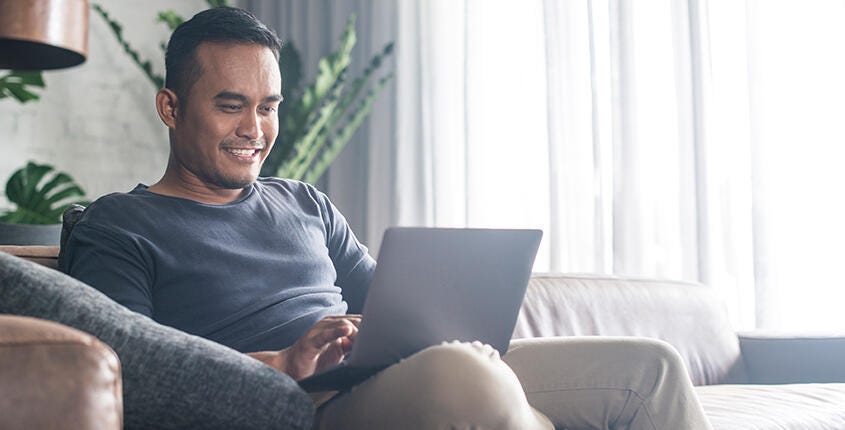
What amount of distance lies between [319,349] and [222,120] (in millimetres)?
528

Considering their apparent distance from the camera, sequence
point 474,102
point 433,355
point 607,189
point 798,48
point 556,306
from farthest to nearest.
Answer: point 474,102 < point 607,189 < point 798,48 < point 556,306 < point 433,355

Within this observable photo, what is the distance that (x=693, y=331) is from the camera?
89.8 inches

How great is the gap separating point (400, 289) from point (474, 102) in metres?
2.43

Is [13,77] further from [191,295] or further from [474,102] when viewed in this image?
[191,295]

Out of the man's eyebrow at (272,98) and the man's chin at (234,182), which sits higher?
the man's eyebrow at (272,98)

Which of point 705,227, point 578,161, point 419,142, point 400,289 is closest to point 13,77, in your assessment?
point 419,142

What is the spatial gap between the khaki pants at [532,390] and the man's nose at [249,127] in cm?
58

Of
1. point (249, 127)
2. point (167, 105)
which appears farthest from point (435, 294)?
point (167, 105)

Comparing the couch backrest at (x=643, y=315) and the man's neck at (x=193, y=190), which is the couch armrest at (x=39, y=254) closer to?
the man's neck at (x=193, y=190)

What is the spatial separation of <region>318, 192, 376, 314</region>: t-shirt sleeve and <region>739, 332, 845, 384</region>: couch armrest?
1.03 m

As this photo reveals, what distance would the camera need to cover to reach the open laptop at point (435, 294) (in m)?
1.07

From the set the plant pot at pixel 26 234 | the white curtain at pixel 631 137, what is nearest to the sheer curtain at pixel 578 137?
the white curtain at pixel 631 137

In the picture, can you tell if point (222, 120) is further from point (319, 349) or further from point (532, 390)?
point (532, 390)

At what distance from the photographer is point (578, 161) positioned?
10.3 ft
